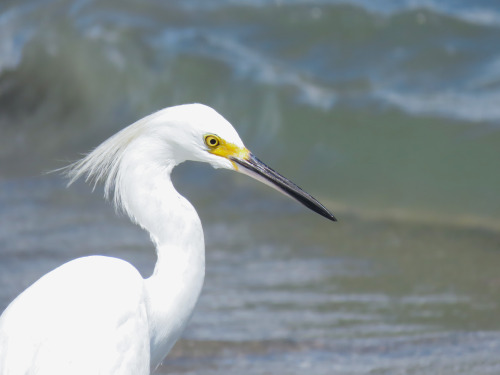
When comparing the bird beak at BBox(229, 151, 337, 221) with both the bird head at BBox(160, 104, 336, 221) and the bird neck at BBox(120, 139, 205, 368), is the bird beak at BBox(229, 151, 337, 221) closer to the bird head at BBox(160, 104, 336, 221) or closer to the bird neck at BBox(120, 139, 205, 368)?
the bird head at BBox(160, 104, 336, 221)

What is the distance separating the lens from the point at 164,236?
3.40 m

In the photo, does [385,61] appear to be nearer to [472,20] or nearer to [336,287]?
[472,20]

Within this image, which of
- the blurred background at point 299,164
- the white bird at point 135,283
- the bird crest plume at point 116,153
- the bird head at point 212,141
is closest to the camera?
the white bird at point 135,283

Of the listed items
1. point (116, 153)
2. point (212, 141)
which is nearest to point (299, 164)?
point (116, 153)

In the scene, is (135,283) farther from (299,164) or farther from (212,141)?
(299,164)

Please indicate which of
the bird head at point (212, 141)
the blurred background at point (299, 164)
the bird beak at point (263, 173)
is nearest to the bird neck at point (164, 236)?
the bird head at point (212, 141)

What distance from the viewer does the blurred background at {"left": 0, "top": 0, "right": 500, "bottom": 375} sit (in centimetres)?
498

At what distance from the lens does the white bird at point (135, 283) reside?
9.99ft

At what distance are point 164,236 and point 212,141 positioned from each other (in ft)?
1.34

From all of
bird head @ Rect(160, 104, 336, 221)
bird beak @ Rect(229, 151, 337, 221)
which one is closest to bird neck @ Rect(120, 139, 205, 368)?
bird head @ Rect(160, 104, 336, 221)

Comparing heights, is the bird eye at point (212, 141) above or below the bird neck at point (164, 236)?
above

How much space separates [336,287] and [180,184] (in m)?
2.73

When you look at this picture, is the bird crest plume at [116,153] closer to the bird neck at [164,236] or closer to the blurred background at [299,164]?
the bird neck at [164,236]

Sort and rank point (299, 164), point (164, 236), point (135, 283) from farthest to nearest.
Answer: point (299, 164)
point (164, 236)
point (135, 283)
